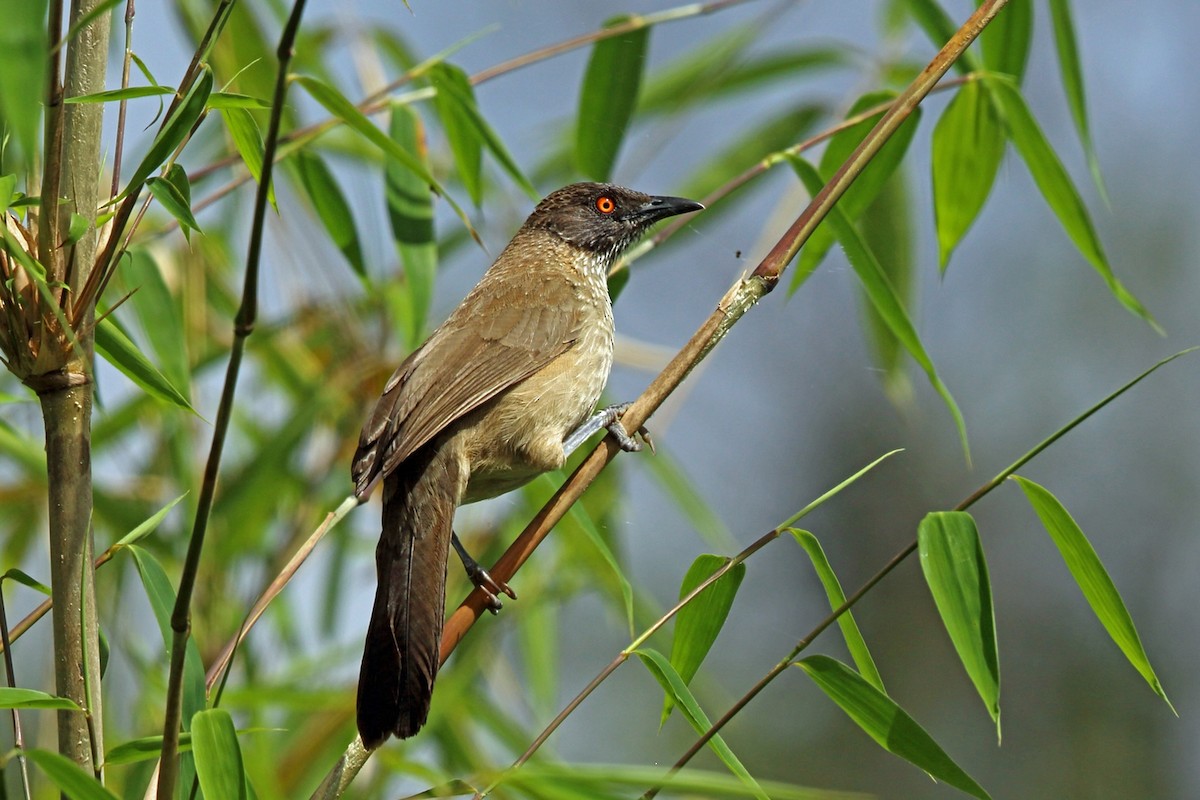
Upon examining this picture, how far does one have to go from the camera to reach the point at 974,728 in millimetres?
10758

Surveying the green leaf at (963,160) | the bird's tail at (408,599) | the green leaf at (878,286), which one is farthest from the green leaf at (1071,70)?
the bird's tail at (408,599)

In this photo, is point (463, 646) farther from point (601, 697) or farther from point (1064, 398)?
point (1064, 398)

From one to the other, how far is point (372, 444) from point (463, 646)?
1388 mm

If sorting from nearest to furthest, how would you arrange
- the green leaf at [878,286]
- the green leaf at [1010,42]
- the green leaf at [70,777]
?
the green leaf at [70,777] → the green leaf at [878,286] → the green leaf at [1010,42]

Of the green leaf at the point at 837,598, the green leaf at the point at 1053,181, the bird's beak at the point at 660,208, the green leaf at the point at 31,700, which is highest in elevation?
the bird's beak at the point at 660,208

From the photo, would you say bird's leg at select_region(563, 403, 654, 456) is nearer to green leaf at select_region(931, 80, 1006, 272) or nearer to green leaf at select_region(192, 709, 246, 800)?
green leaf at select_region(931, 80, 1006, 272)

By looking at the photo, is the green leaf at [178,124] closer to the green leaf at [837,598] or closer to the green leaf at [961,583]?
the green leaf at [837,598]

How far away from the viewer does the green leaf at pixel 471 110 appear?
2832mm

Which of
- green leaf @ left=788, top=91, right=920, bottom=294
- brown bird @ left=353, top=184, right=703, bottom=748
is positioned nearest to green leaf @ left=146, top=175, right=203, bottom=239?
brown bird @ left=353, top=184, right=703, bottom=748

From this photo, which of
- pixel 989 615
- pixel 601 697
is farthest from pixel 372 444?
pixel 601 697

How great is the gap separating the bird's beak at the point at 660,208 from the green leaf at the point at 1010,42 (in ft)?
3.21

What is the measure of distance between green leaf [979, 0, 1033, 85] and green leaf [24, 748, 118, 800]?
105 inches

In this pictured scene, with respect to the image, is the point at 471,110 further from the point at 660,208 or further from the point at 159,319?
the point at 660,208

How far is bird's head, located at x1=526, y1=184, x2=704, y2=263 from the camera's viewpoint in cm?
391
